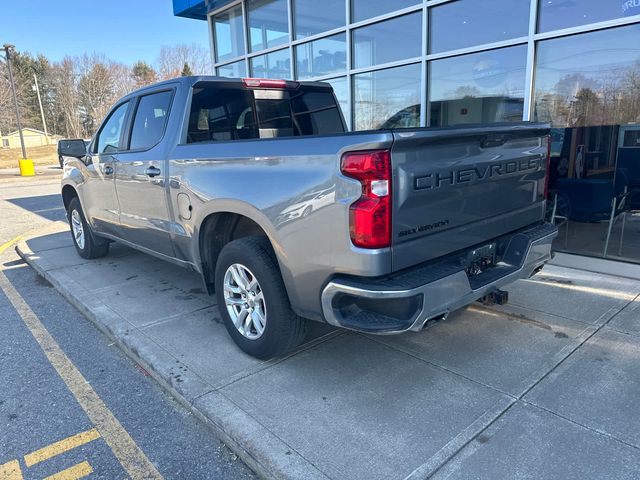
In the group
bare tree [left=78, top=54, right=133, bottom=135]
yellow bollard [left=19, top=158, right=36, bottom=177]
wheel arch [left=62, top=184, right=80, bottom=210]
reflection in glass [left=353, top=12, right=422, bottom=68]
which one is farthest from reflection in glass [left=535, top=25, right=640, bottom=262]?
bare tree [left=78, top=54, right=133, bottom=135]

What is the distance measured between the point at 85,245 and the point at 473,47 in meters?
5.67

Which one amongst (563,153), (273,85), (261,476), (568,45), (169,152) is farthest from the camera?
(563,153)

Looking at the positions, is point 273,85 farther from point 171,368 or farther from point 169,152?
point 171,368

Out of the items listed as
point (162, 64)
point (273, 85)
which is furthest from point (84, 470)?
point (162, 64)

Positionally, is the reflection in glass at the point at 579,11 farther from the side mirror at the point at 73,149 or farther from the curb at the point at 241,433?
the side mirror at the point at 73,149

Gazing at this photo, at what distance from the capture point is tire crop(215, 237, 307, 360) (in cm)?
304

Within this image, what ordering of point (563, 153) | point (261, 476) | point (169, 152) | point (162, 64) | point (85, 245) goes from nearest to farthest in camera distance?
point (261, 476)
point (169, 152)
point (563, 153)
point (85, 245)
point (162, 64)

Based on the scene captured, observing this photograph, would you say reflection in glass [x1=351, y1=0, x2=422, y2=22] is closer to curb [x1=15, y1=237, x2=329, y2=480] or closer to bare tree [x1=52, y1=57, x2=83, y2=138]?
curb [x1=15, y1=237, x2=329, y2=480]

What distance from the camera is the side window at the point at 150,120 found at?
412 centimetres

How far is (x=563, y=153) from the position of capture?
577 centimetres

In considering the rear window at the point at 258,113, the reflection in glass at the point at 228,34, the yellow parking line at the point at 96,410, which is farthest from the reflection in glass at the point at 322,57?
the yellow parking line at the point at 96,410

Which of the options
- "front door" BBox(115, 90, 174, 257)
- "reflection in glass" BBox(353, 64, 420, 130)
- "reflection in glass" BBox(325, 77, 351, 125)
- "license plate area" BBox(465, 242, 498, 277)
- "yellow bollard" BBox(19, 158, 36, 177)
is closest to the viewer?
"license plate area" BBox(465, 242, 498, 277)

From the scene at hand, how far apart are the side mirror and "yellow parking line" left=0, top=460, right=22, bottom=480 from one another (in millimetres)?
3857

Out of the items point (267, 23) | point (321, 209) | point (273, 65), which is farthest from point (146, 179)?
point (267, 23)
